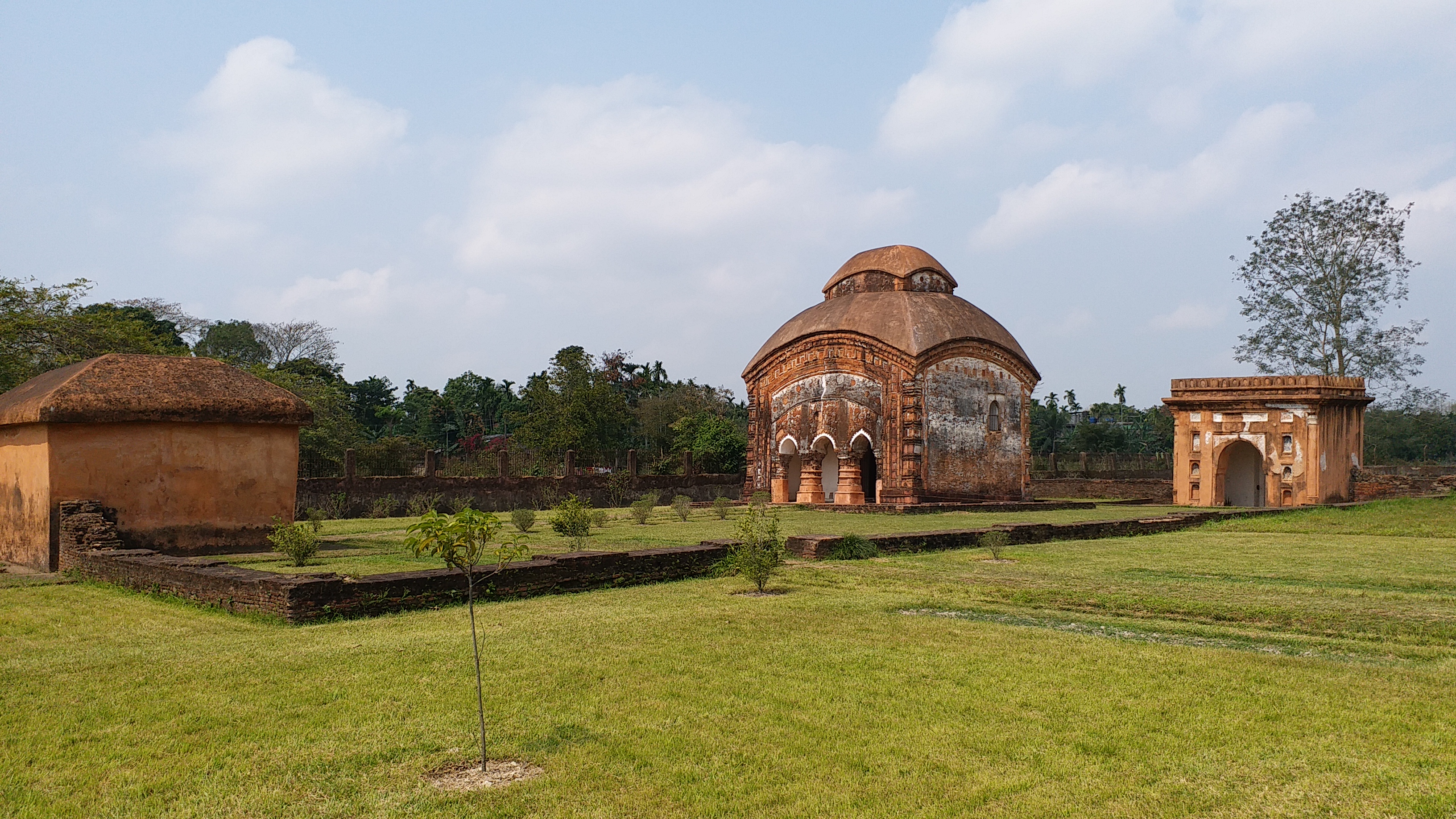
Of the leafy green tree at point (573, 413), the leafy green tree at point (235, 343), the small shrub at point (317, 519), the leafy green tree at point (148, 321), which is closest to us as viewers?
the small shrub at point (317, 519)

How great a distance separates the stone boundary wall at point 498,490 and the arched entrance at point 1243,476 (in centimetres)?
1419

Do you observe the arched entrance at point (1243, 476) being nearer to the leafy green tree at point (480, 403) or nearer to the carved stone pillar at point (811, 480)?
the carved stone pillar at point (811, 480)

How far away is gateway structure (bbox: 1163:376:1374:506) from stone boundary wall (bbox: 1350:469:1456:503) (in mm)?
277

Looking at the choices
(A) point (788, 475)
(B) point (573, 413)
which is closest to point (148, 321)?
(B) point (573, 413)

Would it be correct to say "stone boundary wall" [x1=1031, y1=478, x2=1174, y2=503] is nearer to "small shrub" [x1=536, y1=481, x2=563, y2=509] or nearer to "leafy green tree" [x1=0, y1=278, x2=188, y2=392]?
"small shrub" [x1=536, y1=481, x2=563, y2=509]

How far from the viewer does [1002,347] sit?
27266 millimetres

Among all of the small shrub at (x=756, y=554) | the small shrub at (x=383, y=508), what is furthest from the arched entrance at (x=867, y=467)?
the small shrub at (x=756, y=554)

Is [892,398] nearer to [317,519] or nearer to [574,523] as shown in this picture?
[574,523]

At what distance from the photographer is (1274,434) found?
24.4 m

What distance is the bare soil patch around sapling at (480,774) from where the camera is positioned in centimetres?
371

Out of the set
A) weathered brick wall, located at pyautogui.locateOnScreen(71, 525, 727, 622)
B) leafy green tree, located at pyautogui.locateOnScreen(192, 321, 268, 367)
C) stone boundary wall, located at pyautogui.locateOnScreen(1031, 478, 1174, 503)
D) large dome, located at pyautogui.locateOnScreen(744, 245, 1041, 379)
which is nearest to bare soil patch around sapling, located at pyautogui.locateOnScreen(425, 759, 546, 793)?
weathered brick wall, located at pyautogui.locateOnScreen(71, 525, 727, 622)

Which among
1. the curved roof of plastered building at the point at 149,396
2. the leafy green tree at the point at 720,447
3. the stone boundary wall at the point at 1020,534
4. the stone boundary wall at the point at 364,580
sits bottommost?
the stone boundary wall at the point at 1020,534

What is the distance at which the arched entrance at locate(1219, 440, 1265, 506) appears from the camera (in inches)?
Result: 1038

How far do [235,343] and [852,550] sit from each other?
39868mm
